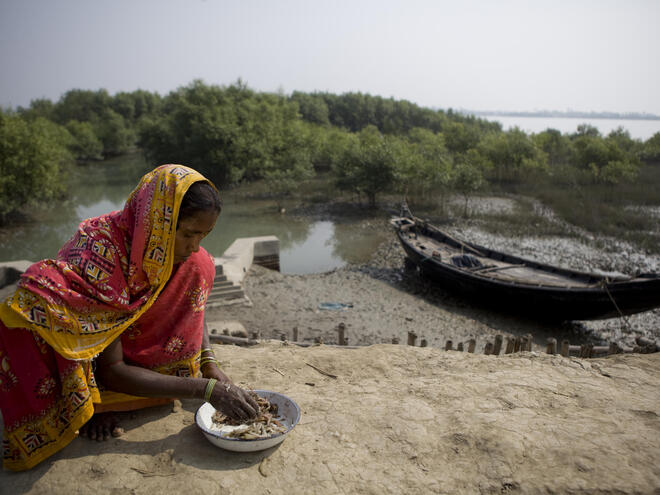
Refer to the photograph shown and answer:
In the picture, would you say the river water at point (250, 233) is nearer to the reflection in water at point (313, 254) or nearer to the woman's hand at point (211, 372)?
the reflection in water at point (313, 254)

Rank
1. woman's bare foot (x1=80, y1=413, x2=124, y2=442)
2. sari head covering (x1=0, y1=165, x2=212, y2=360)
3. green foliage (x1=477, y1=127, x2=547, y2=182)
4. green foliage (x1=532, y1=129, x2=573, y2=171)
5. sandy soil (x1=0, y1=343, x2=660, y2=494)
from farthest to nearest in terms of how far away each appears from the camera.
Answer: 1. green foliage (x1=532, y1=129, x2=573, y2=171)
2. green foliage (x1=477, y1=127, x2=547, y2=182)
3. woman's bare foot (x1=80, y1=413, x2=124, y2=442)
4. sandy soil (x1=0, y1=343, x2=660, y2=494)
5. sari head covering (x1=0, y1=165, x2=212, y2=360)

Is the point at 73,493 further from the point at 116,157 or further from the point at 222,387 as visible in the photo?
the point at 116,157

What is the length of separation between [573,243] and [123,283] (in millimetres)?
16727

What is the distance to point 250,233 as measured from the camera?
19.4 metres

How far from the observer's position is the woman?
1.88m

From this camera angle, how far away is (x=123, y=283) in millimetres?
2014

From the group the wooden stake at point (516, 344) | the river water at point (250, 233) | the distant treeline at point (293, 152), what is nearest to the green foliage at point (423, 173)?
the distant treeline at point (293, 152)

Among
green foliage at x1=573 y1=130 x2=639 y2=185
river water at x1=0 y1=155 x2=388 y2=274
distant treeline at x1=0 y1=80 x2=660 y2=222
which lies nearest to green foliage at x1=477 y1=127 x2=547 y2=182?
distant treeline at x1=0 y1=80 x2=660 y2=222

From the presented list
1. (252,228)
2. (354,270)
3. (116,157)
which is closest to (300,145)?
(252,228)

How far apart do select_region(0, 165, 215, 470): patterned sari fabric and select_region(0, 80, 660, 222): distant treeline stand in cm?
1936

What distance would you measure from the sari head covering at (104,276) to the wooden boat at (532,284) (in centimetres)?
911

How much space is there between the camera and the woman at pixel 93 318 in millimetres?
1876

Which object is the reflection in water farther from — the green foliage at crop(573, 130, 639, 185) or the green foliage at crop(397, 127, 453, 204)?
the green foliage at crop(573, 130, 639, 185)

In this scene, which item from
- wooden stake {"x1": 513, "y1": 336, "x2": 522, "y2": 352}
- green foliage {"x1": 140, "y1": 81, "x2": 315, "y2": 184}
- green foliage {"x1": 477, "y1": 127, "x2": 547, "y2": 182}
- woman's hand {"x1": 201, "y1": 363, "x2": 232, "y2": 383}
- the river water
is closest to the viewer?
woman's hand {"x1": 201, "y1": 363, "x2": 232, "y2": 383}
